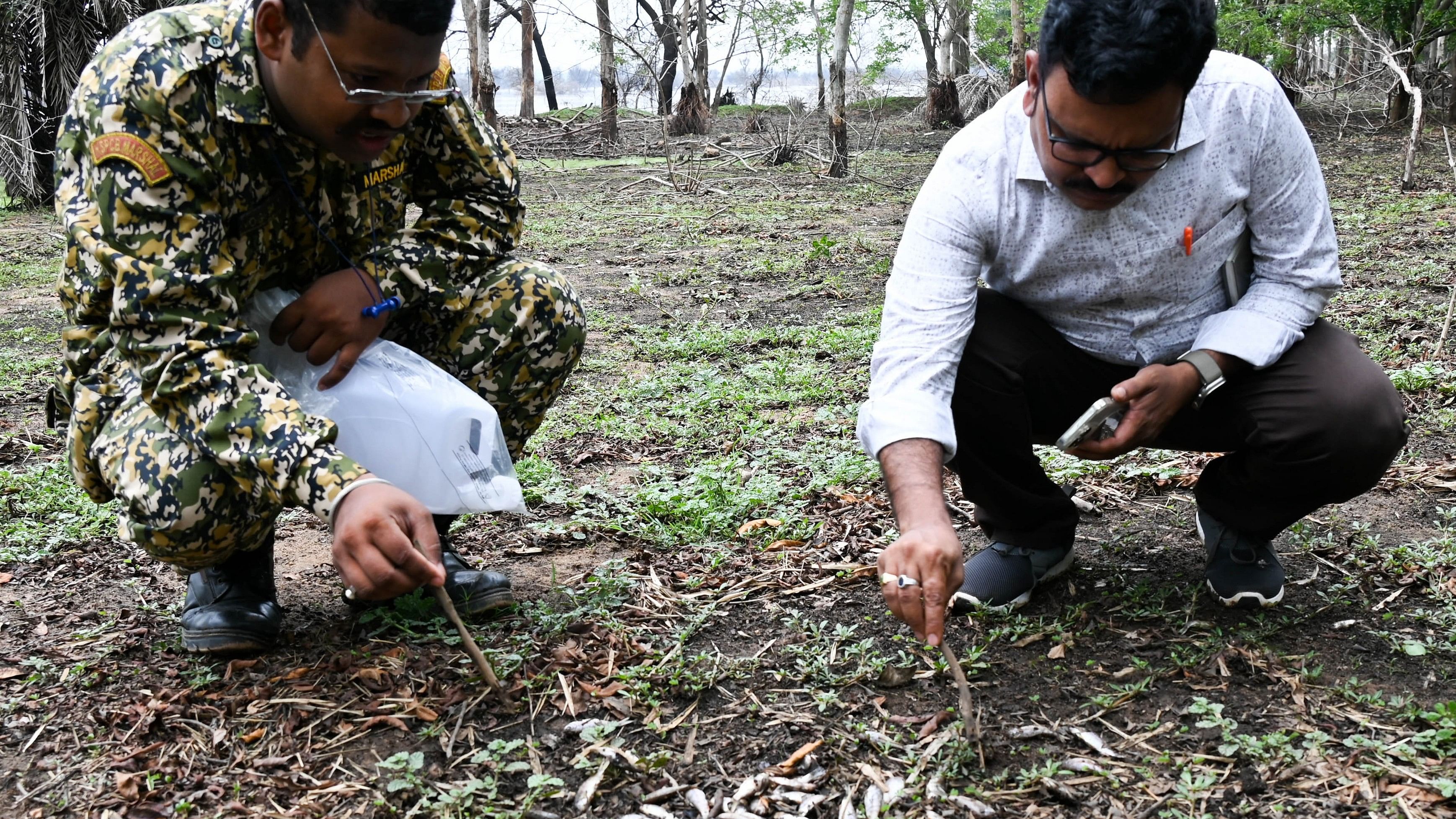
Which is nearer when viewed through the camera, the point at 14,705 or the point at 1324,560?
the point at 14,705

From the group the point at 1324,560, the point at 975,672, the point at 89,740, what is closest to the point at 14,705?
the point at 89,740

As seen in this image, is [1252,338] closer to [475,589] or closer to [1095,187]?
[1095,187]

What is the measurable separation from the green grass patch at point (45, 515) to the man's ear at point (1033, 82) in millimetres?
2524

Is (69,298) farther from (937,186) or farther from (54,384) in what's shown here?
(937,186)

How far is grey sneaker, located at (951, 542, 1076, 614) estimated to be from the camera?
2531 millimetres

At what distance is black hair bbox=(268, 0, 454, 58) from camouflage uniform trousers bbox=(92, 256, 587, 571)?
0.69 meters

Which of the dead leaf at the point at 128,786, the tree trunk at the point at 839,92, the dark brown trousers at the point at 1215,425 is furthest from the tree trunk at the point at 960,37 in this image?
the dead leaf at the point at 128,786

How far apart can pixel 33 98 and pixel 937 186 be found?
10.7 meters

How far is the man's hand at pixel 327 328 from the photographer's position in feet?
7.55

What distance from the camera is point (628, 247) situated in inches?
312

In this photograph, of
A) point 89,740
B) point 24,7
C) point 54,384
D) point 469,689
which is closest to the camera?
point 89,740

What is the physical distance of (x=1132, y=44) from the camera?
191cm

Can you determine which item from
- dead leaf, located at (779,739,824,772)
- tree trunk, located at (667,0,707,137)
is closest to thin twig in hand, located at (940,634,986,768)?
dead leaf, located at (779,739,824,772)

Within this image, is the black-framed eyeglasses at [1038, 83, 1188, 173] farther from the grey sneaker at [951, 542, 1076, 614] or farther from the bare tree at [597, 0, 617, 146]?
the bare tree at [597, 0, 617, 146]
